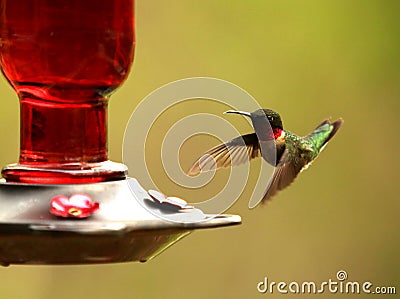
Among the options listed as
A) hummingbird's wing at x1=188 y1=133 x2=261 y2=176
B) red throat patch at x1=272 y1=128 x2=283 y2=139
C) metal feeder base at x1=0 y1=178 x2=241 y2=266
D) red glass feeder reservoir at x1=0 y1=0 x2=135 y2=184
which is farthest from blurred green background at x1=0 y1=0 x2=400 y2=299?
metal feeder base at x1=0 y1=178 x2=241 y2=266

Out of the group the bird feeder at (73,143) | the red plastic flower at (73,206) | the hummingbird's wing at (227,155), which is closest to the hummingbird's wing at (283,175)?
the hummingbird's wing at (227,155)

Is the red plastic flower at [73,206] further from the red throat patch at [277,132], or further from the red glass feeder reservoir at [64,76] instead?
the red throat patch at [277,132]

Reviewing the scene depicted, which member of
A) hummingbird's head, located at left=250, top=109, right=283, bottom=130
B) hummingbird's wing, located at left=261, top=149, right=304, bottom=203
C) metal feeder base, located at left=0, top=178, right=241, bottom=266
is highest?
hummingbird's head, located at left=250, top=109, right=283, bottom=130

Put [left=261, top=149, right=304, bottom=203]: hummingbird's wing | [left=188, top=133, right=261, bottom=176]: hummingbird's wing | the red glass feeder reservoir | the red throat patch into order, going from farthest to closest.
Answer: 1. [left=261, top=149, right=304, bottom=203]: hummingbird's wing
2. the red throat patch
3. [left=188, top=133, right=261, bottom=176]: hummingbird's wing
4. the red glass feeder reservoir

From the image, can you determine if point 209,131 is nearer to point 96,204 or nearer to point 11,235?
point 96,204

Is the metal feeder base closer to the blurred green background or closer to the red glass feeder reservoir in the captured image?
the red glass feeder reservoir

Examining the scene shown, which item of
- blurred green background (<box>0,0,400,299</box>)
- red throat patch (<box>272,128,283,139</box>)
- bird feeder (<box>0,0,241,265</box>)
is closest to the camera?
bird feeder (<box>0,0,241,265</box>)
